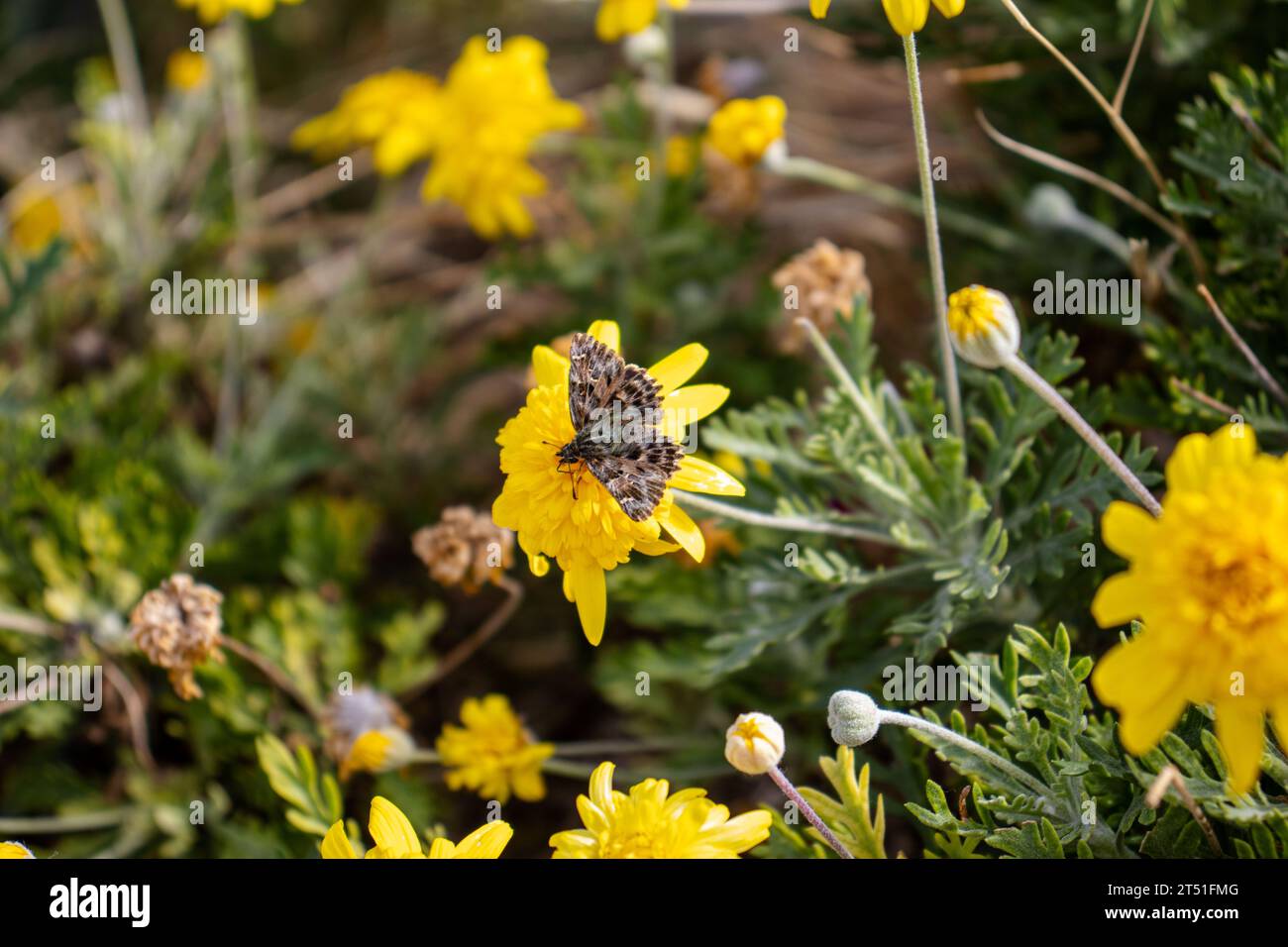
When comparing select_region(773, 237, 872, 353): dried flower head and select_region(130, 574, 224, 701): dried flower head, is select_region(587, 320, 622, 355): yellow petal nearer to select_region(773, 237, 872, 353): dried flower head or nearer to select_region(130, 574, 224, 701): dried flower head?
select_region(773, 237, 872, 353): dried flower head

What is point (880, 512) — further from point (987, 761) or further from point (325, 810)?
point (325, 810)

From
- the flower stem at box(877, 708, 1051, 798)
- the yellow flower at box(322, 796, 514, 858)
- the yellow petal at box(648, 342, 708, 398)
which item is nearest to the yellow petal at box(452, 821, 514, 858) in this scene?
the yellow flower at box(322, 796, 514, 858)

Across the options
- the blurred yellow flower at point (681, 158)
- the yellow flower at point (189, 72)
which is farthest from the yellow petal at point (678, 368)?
the yellow flower at point (189, 72)

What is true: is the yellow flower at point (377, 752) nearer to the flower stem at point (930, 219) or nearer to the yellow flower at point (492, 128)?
the flower stem at point (930, 219)

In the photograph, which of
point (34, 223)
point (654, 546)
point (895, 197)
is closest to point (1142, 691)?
point (654, 546)

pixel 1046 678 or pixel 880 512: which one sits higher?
pixel 880 512
